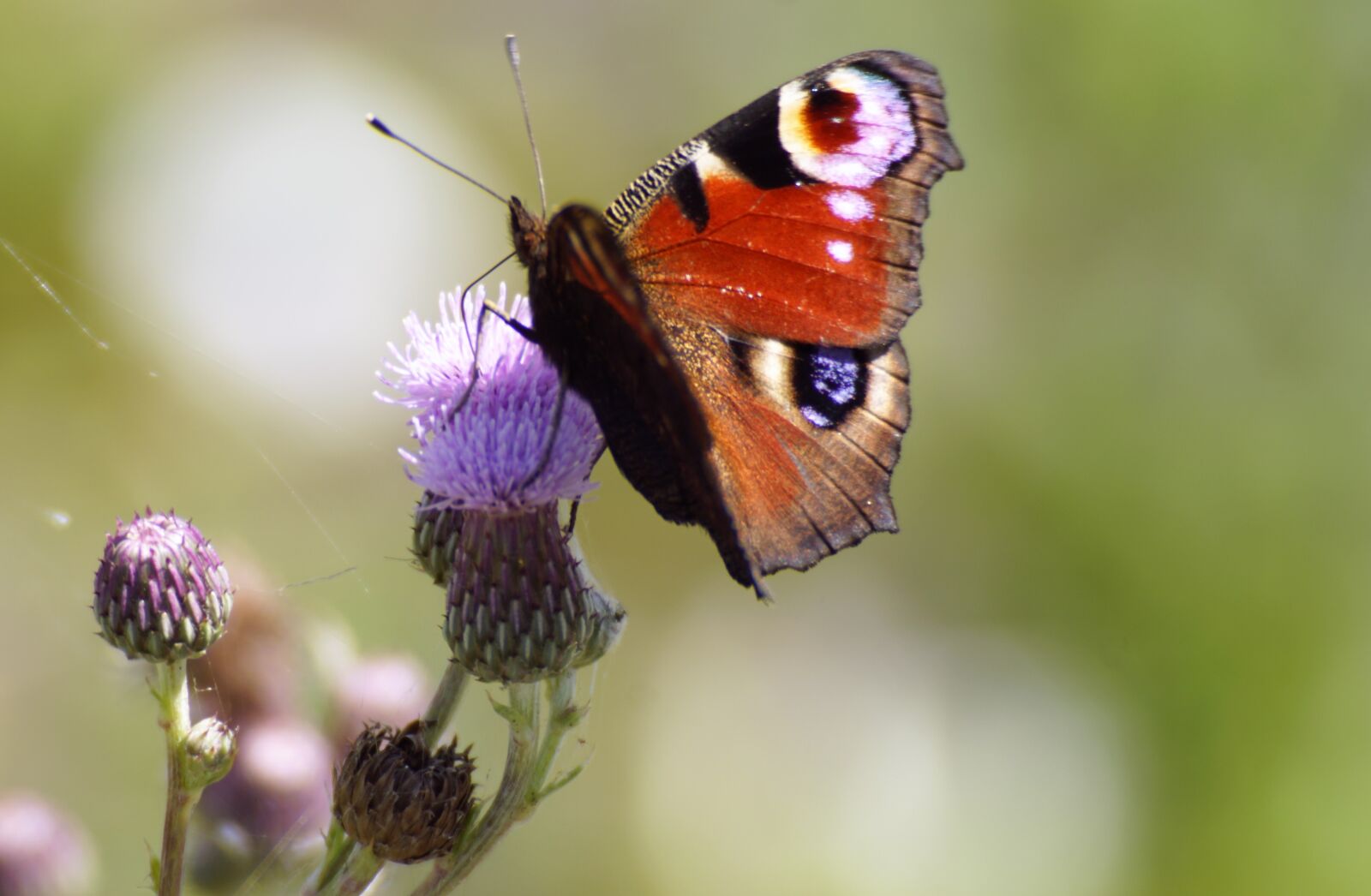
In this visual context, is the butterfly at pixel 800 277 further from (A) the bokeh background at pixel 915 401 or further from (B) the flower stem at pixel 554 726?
(A) the bokeh background at pixel 915 401

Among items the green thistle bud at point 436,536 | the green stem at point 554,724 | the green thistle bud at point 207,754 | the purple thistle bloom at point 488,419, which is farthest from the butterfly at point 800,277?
the green thistle bud at point 207,754

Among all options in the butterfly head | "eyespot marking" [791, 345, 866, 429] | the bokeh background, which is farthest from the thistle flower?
the bokeh background

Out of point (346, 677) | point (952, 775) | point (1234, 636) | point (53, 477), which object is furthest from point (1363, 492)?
point (53, 477)

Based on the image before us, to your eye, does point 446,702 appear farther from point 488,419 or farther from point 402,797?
point 488,419

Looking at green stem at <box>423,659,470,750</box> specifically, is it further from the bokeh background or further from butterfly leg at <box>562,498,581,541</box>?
the bokeh background

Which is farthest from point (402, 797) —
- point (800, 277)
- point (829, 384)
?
point (800, 277)

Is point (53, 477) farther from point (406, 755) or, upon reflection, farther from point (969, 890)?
point (969, 890)
